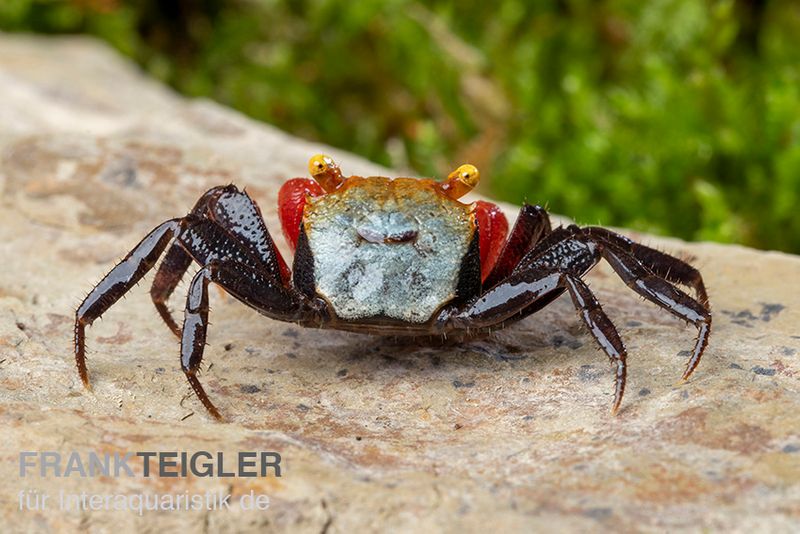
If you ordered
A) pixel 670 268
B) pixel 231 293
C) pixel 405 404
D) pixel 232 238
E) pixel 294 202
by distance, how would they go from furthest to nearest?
pixel 670 268
pixel 294 202
pixel 232 238
pixel 231 293
pixel 405 404

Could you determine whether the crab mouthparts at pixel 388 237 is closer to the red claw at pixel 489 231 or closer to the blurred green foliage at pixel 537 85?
the red claw at pixel 489 231

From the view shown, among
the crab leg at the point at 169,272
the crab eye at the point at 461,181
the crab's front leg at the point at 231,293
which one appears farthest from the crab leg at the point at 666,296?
the crab leg at the point at 169,272

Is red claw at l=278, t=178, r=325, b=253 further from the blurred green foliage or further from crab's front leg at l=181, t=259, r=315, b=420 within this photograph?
the blurred green foliage

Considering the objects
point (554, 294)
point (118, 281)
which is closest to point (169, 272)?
point (118, 281)

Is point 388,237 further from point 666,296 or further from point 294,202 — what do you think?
point 666,296

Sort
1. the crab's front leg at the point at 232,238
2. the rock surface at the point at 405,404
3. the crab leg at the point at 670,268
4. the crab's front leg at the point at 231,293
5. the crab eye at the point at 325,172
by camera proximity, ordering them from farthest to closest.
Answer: the crab leg at the point at 670,268, the crab's front leg at the point at 232,238, the crab eye at the point at 325,172, the crab's front leg at the point at 231,293, the rock surface at the point at 405,404

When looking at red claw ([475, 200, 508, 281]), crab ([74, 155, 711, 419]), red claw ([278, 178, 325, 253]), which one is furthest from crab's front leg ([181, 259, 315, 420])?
red claw ([475, 200, 508, 281])
